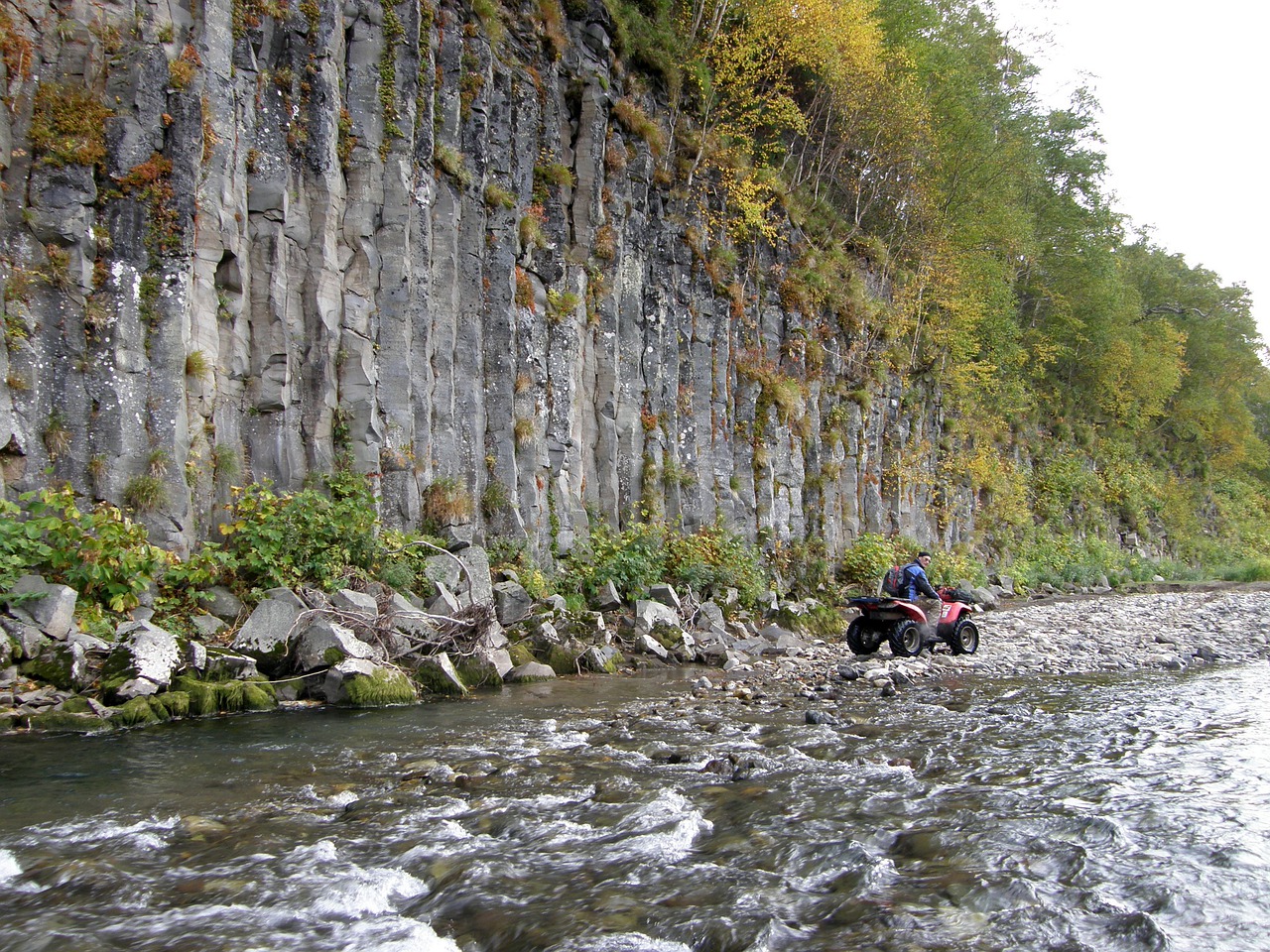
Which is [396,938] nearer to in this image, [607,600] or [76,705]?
[76,705]

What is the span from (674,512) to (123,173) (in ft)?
43.4

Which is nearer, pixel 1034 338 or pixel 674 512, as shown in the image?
pixel 674 512

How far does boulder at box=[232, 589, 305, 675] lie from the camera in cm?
1084

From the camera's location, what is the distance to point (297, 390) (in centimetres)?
1432

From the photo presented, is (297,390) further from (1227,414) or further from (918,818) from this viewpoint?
(1227,414)

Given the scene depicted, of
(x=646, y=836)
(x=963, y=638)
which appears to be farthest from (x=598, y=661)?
(x=646, y=836)

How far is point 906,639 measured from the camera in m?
14.4

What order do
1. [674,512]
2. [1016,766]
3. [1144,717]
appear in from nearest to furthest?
[1016,766]
[1144,717]
[674,512]

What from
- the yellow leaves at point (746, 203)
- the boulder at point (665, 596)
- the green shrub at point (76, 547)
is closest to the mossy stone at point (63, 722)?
the green shrub at point (76, 547)

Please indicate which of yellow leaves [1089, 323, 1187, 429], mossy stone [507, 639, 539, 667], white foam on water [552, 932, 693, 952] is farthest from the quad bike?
yellow leaves [1089, 323, 1187, 429]

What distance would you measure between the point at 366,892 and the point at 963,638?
41.1 feet

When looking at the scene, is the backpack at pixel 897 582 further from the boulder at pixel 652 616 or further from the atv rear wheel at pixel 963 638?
the boulder at pixel 652 616

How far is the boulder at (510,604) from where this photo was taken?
1424 centimetres

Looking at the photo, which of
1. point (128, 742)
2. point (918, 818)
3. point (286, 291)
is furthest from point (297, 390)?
point (918, 818)
